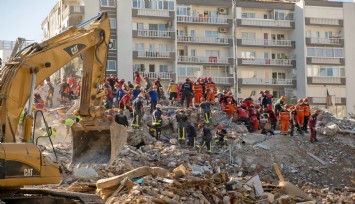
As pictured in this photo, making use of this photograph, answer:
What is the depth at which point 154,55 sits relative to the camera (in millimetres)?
57719

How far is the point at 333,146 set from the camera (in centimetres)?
3020

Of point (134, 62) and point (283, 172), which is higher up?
point (134, 62)

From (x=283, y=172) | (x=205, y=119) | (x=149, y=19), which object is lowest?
(x=283, y=172)

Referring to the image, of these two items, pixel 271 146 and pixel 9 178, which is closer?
pixel 9 178

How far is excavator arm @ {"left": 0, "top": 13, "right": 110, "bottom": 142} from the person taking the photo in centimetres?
1088

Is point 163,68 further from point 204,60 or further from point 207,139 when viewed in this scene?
point 207,139

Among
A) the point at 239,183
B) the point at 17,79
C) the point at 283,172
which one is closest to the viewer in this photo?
the point at 17,79

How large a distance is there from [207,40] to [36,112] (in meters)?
49.6

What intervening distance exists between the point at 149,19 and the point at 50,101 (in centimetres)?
2769

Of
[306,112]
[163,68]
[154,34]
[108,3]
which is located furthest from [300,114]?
[108,3]

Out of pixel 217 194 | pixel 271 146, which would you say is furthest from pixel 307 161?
pixel 217 194

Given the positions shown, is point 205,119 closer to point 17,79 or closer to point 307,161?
point 307,161

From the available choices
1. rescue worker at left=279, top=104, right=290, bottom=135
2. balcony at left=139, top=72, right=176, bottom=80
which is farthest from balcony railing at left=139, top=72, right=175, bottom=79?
rescue worker at left=279, top=104, right=290, bottom=135

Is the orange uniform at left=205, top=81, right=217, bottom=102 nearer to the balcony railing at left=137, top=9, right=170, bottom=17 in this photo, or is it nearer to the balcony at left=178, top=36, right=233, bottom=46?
the balcony railing at left=137, top=9, right=170, bottom=17
